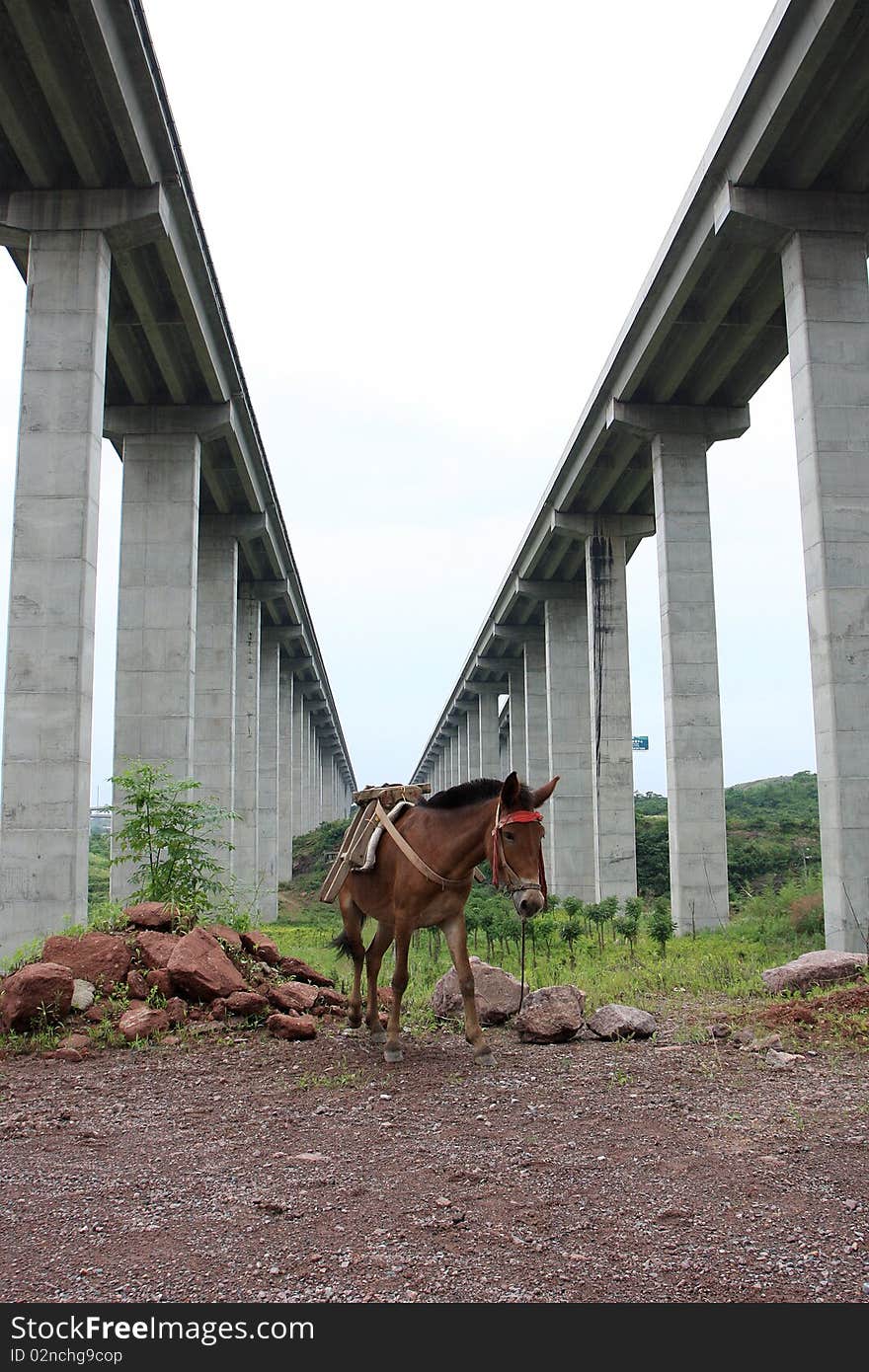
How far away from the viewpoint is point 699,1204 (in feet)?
14.9

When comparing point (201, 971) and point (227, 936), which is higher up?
point (227, 936)

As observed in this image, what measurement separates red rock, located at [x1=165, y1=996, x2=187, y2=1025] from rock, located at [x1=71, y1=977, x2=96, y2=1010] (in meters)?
0.69

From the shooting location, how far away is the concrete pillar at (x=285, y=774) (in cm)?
4909

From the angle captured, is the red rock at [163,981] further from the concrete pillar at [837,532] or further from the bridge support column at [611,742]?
the bridge support column at [611,742]

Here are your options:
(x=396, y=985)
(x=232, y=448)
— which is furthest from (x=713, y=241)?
(x=396, y=985)

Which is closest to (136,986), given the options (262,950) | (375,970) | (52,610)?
(262,950)

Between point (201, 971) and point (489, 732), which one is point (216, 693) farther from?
point (489, 732)

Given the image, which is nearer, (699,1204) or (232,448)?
(699,1204)

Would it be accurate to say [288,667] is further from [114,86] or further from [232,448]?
[114,86]

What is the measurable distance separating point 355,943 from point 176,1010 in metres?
1.65

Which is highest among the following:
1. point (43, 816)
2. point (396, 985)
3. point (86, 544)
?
point (86, 544)

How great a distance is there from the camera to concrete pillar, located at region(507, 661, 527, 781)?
48.3 meters

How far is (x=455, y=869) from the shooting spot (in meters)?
7.53
